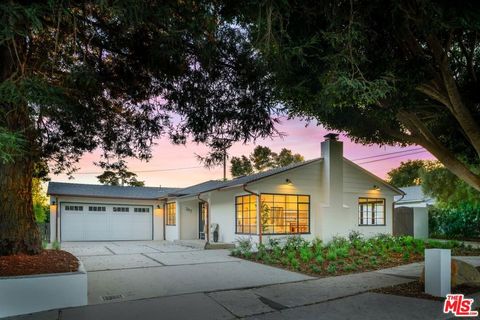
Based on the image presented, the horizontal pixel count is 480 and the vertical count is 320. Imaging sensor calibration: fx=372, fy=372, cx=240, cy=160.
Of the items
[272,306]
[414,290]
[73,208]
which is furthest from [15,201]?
[73,208]

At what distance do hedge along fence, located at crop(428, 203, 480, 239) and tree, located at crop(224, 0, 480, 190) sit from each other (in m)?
13.4

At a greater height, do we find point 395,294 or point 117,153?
point 117,153

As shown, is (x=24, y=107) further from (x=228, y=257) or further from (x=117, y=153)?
(x=228, y=257)

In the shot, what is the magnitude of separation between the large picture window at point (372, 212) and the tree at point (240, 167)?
22.2 meters

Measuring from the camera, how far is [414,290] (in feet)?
23.1

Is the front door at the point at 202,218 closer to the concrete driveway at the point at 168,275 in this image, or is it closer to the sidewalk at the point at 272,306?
the concrete driveway at the point at 168,275

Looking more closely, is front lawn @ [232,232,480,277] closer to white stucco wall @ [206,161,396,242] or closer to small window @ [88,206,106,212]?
white stucco wall @ [206,161,396,242]

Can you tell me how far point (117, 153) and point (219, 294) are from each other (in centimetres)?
430

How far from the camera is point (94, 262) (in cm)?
1112

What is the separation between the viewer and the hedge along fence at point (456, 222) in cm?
1933

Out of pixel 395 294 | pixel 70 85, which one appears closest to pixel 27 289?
pixel 70 85

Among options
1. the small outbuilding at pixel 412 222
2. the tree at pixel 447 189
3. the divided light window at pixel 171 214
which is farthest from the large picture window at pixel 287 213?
the tree at pixel 447 189

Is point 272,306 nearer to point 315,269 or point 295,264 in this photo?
point 315,269

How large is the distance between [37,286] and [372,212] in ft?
51.0
